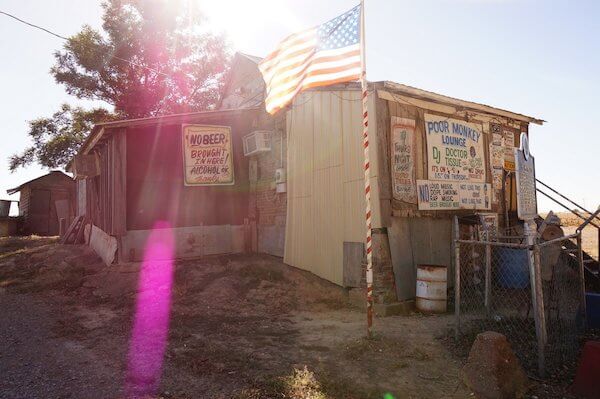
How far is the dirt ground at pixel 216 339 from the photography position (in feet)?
14.5

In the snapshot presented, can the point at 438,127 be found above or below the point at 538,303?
above

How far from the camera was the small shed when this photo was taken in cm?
2722

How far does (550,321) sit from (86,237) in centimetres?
1681

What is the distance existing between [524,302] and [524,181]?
3.23 m

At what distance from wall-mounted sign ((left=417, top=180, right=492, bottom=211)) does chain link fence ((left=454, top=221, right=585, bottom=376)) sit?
1140 millimetres

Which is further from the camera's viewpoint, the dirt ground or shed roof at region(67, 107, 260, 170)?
shed roof at region(67, 107, 260, 170)

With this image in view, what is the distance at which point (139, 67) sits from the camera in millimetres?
25844

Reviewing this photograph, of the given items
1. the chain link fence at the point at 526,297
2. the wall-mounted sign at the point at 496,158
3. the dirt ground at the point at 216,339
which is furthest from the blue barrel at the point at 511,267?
the dirt ground at the point at 216,339

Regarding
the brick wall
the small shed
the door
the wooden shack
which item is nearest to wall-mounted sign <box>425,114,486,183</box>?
the brick wall

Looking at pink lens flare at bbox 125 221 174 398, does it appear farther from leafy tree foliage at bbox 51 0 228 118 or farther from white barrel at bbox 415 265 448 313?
leafy tree foliage at bbox 51 0 228 118

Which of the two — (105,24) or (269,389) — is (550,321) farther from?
(105,24)

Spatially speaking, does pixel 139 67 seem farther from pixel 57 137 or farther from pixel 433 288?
pixel 433 288

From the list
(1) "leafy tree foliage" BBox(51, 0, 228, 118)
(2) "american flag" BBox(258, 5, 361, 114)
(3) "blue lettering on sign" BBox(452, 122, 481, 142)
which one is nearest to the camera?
(2) "american flag" BBox(258, 5, 361, 114)

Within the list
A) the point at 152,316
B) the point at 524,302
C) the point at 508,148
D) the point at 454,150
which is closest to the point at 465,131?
the point at 454,150
